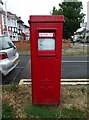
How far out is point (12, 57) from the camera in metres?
7.40

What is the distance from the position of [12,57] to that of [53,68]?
321 centimetres

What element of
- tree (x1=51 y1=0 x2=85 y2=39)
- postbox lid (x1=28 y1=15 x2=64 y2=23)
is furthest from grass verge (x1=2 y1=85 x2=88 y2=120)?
tree (x1=51 y1=0 x2=85 y2=39)

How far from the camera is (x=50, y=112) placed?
4352 mm

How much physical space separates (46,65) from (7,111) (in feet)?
3.78

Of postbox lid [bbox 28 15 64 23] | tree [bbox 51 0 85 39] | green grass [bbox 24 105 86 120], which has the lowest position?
green grass [bbox 24 105 86 120]

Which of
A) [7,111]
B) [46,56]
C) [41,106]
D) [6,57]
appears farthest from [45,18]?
[6,57]

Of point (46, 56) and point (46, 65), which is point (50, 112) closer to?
point (46, 65)

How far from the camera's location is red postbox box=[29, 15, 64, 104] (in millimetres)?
4254

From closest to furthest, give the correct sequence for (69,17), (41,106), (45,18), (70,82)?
(45,18), (41,106), (70,82), (69,17)

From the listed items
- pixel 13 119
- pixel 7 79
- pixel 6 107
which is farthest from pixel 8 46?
pixel 13 119

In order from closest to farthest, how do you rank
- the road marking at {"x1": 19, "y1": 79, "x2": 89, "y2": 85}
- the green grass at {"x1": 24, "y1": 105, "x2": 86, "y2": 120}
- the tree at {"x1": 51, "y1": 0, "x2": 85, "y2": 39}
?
the green grass at {"x1": 24, "y1": 105, "x2": 86, "y2": 120} → the road marking at {"x1": 19, "y1": 79, "x2": 89, "y2": 85} → the tree at {"x1": 51, "y1": 0, "x2": 85, "y2": 39}

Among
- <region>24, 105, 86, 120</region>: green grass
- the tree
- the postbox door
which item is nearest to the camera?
<region>24, 105, 86, 120</region>: green grass

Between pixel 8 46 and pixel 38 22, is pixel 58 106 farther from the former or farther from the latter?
pixel 8 46

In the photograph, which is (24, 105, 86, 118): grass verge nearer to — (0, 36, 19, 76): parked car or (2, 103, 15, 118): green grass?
(2, 103, 15, 118): green grass
